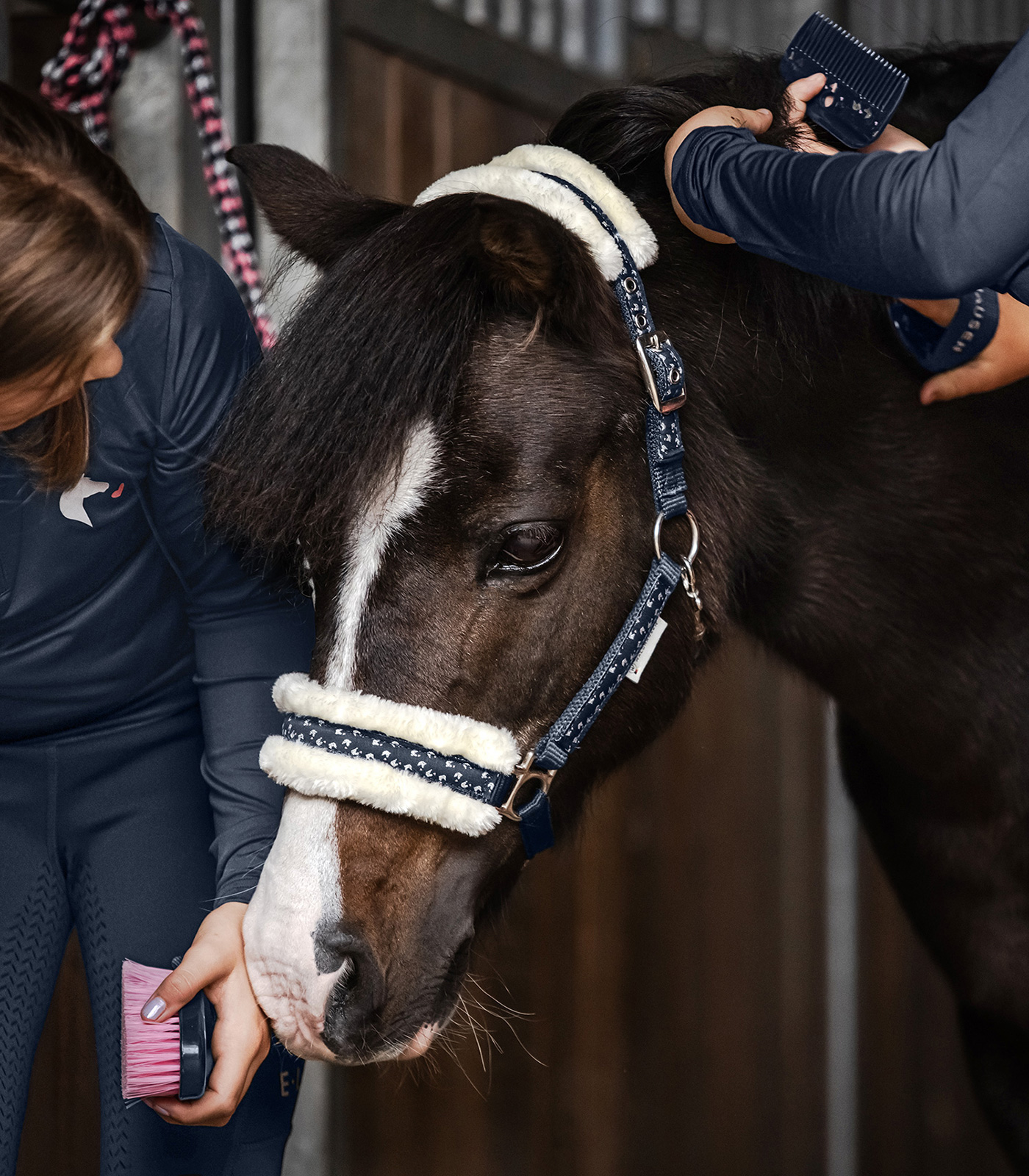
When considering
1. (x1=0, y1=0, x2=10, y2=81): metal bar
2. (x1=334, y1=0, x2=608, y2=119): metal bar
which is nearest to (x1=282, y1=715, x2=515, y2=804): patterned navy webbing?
(x1=0, y1=0, x2=10, y2=81): metal bar

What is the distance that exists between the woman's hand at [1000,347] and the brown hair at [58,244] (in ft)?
1.98

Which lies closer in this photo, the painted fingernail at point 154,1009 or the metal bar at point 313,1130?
the painted fingernail at point 154,1009

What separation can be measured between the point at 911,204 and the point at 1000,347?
29cm

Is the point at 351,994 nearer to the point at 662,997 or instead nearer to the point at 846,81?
the point at 846,81

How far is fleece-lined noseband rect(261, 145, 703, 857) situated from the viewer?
796 millimetres

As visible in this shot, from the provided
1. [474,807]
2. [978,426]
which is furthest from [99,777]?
[978,426]

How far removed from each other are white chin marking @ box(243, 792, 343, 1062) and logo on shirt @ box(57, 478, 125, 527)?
28 cm

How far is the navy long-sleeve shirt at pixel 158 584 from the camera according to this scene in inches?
33.3

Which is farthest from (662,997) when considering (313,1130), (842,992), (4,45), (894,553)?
(4,45)

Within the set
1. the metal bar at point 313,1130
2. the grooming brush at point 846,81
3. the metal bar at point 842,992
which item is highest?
the grooming brush at point 846,81

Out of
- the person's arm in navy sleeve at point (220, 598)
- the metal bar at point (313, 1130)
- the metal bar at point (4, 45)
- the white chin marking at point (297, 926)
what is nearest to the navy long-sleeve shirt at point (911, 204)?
the person's arm in navy sleeve at point (220, 598)

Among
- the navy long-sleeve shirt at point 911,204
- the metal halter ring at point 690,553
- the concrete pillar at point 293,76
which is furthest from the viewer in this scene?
the concrete pillar at point 293,76

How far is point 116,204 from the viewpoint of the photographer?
77cm

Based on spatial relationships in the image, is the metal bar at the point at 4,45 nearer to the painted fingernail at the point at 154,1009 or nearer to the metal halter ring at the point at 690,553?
the metal halter ring at the point at 690,553
